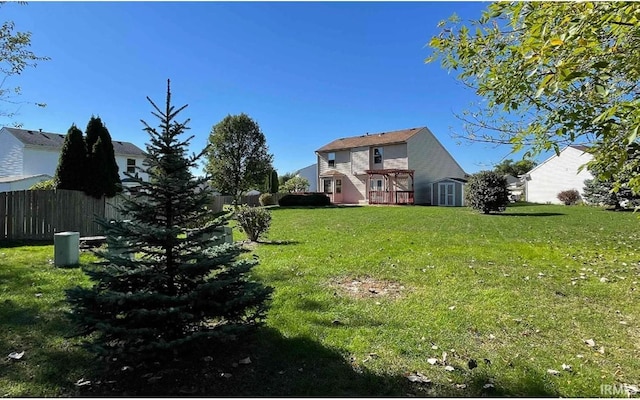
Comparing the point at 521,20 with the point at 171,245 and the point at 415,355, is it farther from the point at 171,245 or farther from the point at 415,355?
the point at 171,245

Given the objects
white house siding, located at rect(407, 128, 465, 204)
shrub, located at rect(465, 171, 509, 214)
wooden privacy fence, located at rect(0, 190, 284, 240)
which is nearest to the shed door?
white house siding, located at rect(407, 128, 465, 204)

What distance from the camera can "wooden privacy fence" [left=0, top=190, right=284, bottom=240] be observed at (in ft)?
33.5

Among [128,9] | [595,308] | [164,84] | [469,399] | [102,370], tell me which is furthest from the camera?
[128,9]

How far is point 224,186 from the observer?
115 ft

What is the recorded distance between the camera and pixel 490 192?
18297 millimetres

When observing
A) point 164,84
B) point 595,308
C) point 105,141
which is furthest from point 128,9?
point 105,141

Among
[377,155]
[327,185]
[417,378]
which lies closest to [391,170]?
[377,155]

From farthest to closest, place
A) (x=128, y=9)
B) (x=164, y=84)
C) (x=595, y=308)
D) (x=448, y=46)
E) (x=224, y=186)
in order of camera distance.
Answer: (x=224, y=186) < (x=128, y=9) < (x=595, y=308) < (x=448, y=46) < (x=164, y=84)

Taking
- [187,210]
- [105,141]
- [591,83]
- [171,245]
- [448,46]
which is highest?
[105,141]

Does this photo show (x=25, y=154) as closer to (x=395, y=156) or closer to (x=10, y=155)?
(x=10, y=155)

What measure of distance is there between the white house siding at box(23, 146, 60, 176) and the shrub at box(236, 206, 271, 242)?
80.5ft

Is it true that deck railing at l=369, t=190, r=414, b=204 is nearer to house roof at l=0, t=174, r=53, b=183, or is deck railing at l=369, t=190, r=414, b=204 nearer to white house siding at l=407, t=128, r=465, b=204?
white house siding at l=407, t=128, r=465, b=204

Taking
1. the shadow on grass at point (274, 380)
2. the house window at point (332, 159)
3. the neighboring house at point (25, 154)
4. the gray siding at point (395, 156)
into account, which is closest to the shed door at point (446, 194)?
the gray siding at point (395, 156)

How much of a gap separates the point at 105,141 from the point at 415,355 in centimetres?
1364
